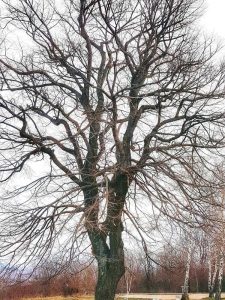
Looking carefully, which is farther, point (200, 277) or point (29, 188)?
point (200, 277)

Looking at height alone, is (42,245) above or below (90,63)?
below

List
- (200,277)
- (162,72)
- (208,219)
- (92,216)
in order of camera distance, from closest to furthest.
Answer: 1. (92,216)
2. (208,219)
3. (162,72)
4. (200,277)

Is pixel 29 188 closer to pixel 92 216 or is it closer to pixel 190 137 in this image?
pixel 92 216

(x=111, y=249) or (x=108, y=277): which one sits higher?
(x=111, y=249)

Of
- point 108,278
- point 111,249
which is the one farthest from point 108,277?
point 111,249

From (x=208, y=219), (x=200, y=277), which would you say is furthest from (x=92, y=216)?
(x=200, y=277)

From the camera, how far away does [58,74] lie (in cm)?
1327

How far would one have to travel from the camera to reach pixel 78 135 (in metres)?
12.5

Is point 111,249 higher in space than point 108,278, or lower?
higher

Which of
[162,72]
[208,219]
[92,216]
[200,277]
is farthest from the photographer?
[200,277]

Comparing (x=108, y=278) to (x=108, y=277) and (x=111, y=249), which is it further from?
(x=111, y=249)

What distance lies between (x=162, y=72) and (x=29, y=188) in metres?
4.30

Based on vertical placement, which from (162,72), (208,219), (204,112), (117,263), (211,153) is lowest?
(117,263)

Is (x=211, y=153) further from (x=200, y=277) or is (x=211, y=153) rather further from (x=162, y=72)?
(x=200, y=277)
